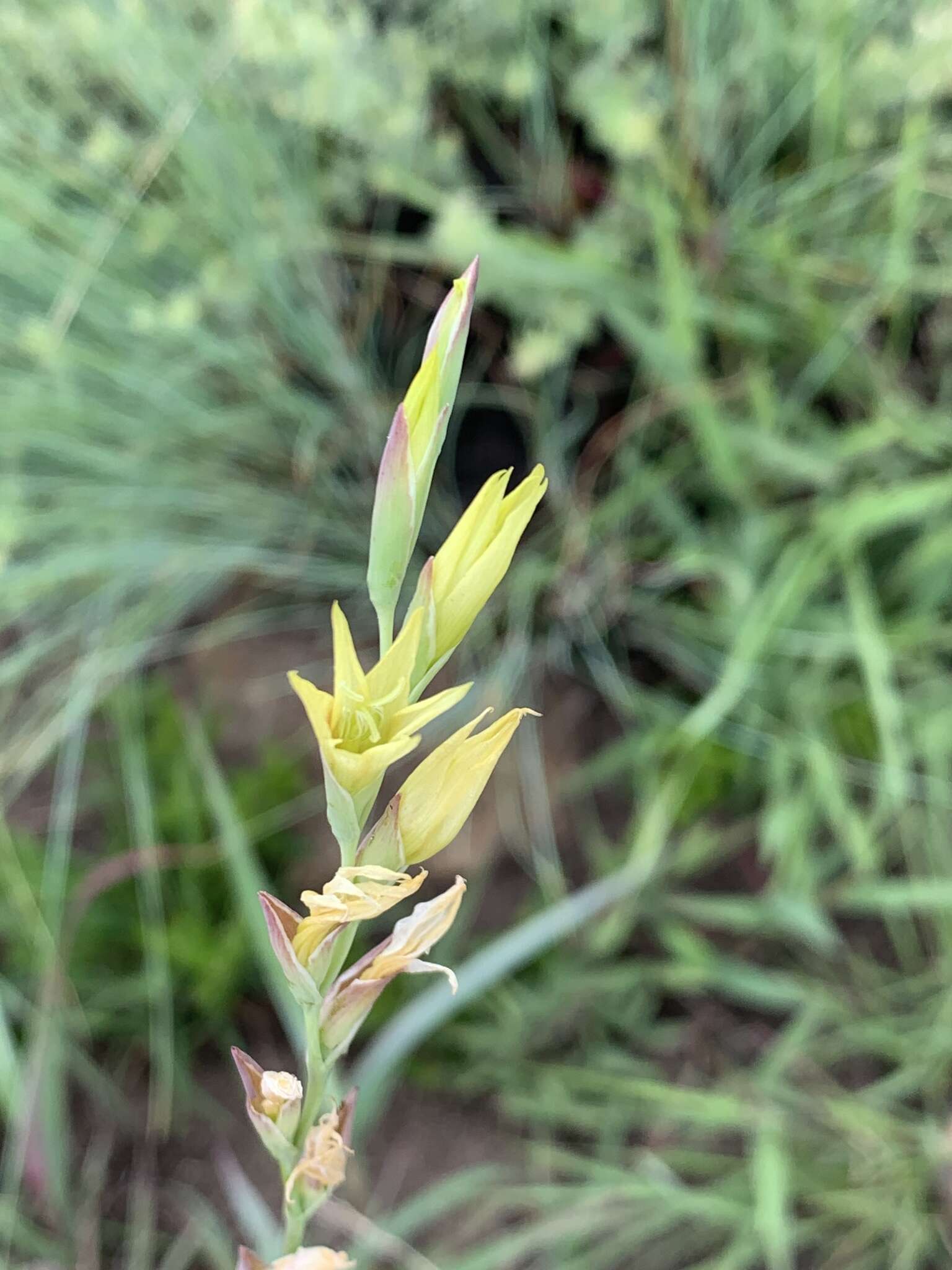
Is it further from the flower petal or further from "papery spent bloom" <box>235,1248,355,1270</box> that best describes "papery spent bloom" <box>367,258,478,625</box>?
"papery spent bloom" <box>235,1248,355,1270</box>

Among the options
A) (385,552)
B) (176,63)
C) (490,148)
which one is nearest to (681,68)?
(490,148)

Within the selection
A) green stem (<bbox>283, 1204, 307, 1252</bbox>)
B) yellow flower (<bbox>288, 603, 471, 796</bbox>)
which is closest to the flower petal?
yellow flower (<bbox>288, 603, 471, 796</bbox>)

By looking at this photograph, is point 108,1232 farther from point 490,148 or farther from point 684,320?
point 490,148

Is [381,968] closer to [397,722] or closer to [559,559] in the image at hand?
[397,722]

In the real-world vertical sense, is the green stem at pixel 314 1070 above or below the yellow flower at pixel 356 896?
below

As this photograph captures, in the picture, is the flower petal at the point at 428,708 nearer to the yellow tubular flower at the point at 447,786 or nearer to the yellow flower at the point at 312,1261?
the yellow tubular flower at the point at 447,786

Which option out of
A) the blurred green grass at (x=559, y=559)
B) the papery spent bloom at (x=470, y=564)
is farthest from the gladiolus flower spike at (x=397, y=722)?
the blurred green grass at (x=559, y=559)

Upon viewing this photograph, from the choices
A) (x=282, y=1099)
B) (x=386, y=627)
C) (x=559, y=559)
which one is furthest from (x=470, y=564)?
(x=559, y=559)
